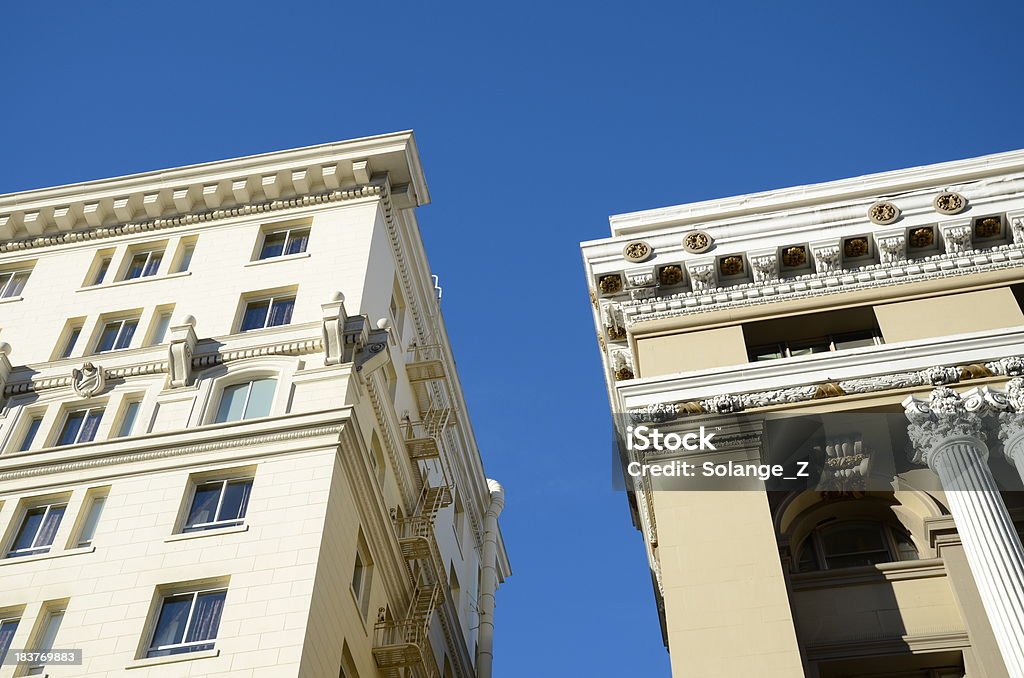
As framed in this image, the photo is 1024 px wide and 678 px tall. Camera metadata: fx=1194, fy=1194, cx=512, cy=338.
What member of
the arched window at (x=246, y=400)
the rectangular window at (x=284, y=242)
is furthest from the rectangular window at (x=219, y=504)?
the rectangular window at (x=284, y=242)

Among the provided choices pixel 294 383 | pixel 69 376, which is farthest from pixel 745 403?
pixel 69 376

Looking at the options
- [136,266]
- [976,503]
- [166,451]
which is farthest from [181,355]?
[976,503]

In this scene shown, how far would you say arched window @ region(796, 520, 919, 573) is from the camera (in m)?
25.7

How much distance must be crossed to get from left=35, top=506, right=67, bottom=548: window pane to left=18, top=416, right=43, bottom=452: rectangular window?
3.41 meters

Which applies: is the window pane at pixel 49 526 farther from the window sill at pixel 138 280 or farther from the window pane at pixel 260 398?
the window sill at pixel 138 280

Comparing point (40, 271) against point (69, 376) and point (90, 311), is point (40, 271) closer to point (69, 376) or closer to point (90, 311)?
point (90, 311)

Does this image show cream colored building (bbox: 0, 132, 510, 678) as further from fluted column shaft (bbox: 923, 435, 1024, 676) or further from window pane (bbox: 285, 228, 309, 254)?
fluted column shaft (bbox: 923, 435, 1024, 676)

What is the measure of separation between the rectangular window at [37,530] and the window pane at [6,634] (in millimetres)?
2422

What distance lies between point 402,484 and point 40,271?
16.3m

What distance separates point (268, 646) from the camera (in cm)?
2748

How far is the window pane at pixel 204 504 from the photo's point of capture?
104ft

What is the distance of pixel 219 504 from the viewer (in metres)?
32.2

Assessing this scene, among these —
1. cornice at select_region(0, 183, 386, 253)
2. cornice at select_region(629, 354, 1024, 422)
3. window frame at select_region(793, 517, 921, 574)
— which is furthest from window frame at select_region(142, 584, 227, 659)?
cornice at select_region(0, 183, 386, 253)

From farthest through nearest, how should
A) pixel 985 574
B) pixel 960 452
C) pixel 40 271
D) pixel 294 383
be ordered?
1. pixel 40 271
2. pixel 294 383
3. pixel 960 452
4. pixel 985 574
